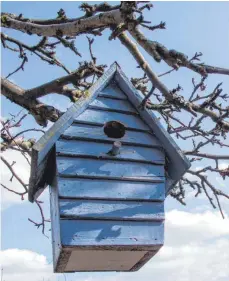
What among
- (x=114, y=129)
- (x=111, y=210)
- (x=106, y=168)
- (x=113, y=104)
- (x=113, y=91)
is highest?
(x=113, y=91)

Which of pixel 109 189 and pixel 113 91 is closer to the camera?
pixel 109 189

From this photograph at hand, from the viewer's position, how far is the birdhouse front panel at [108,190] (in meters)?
2.78

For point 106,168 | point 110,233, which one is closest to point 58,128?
point 106,168

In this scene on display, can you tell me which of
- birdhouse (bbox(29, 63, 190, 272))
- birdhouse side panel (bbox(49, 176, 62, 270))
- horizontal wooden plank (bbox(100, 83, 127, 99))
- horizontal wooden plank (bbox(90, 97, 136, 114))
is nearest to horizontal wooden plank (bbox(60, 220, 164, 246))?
birdhouse (bbox(29, 63, 190, 272))

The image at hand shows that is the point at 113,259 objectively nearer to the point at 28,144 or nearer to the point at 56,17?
the point at 28,144

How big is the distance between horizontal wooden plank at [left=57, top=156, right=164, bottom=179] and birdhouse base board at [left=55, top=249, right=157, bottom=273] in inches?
19.4

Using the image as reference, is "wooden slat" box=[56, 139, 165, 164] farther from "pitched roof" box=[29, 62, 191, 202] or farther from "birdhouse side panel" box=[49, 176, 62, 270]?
"birdhouse side panel" box=[49, 176, 62, 270]

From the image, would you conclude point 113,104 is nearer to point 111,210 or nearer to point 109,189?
point 109,189

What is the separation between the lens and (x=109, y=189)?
2920 millimetres

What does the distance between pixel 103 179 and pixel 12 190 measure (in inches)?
66.7

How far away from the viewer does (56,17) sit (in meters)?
3.42

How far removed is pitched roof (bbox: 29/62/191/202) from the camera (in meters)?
3.01

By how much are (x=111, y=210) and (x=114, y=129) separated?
2.16 ft

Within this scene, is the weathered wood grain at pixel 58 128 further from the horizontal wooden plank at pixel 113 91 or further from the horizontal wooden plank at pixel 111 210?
the horizontal wooden plank at pixel 111 210
